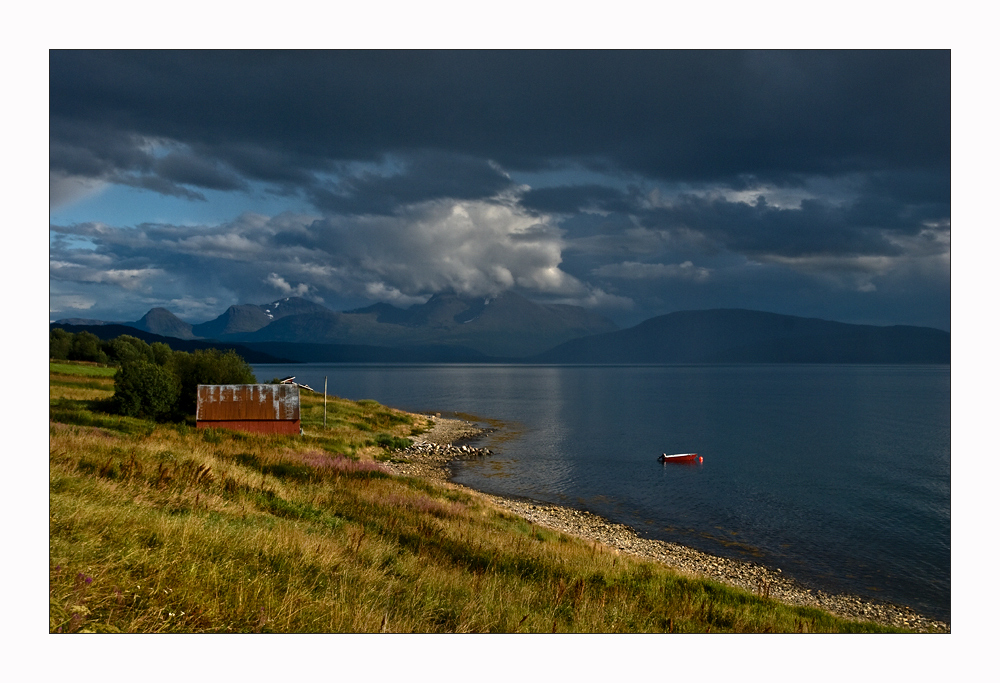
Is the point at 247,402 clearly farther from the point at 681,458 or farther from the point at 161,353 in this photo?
the point at 681,458

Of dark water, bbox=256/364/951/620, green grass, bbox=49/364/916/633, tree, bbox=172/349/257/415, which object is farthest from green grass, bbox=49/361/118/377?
green grass, bbox=49/364/916/633

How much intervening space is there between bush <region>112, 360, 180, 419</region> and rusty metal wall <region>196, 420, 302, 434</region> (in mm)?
3047

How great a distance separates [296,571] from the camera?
25.5 ft

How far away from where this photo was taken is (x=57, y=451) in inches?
477

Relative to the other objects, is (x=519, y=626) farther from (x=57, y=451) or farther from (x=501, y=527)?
(x=501, y=527)

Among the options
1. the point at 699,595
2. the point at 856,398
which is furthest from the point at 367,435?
the point at 856,398

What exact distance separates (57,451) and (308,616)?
9.81 metres

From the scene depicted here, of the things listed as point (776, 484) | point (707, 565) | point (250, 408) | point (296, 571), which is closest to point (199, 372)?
point (250, 408)

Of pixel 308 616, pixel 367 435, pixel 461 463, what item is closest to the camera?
pixel 308 616

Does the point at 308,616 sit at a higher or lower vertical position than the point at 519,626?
higher

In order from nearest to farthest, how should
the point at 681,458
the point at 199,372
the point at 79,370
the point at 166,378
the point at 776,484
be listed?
the point at 166,378 < the point at 776,484 < the point at 199,372 < the point at 681,458 < the point at 79,370

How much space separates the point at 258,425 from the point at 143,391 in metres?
8.48

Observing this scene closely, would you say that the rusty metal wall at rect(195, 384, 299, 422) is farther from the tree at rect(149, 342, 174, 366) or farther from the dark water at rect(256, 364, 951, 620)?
the dark water at rect(256, 364, 951, 620)

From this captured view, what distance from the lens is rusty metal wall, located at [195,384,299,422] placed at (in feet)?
136
